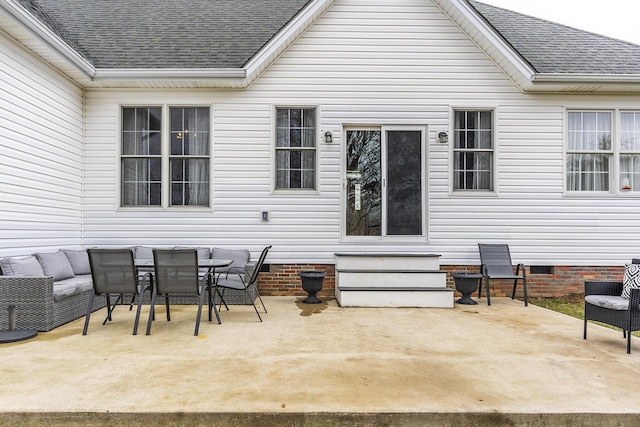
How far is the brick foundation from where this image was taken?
7.64 meters

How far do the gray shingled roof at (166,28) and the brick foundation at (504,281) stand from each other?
3.73 metres

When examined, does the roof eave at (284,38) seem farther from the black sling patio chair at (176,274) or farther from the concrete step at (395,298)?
the concrete step at (395,298)

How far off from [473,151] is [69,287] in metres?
6.84

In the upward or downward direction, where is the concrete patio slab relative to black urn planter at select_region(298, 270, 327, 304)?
downward

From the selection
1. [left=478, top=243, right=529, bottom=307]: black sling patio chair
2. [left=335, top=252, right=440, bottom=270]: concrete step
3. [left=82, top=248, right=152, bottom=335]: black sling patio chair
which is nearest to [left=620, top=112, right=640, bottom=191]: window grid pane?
[left=478, top=243, right=529, bottom=307]: black sling patio chair

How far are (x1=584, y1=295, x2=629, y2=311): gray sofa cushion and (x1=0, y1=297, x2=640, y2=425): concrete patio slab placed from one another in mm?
446

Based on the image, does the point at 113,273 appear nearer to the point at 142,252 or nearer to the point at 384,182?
the point at 142,252

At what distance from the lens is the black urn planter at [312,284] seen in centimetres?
693

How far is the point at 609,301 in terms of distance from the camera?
4488mm

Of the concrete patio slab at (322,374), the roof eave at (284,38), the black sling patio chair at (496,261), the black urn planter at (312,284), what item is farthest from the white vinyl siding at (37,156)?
the black sling patio chair at (496,261)

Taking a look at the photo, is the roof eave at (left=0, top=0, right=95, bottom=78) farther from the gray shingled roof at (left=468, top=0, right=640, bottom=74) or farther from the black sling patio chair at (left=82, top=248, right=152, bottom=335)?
the gray shingled roof at (left=468, top=0, right=640, bottom=74)

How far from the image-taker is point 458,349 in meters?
4.36

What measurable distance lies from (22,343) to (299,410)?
335 centimetres

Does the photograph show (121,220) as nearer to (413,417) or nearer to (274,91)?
(274,91)
